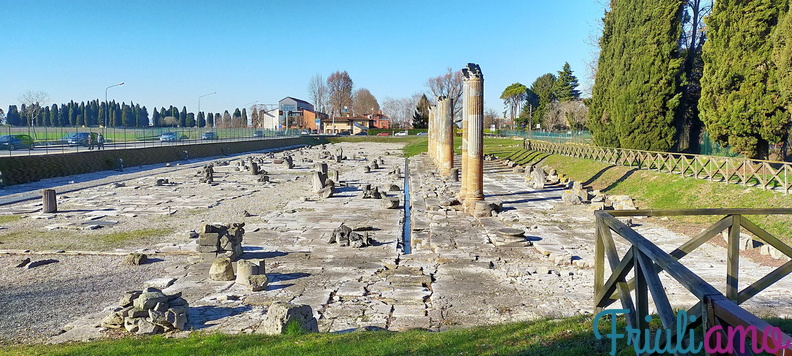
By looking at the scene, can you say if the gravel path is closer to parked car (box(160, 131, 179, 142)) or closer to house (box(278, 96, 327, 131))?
parked car (box(160, 131, 179, 142))

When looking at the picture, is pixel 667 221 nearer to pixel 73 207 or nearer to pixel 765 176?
pixel 765 176

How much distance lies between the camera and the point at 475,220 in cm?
1664

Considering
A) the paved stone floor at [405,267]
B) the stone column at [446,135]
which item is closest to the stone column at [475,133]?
the paved stone floor at [405,267]

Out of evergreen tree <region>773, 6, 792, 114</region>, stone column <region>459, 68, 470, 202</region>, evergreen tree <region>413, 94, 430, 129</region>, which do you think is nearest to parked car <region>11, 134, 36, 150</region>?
stone column <region>459, 68, 470, 202</region>

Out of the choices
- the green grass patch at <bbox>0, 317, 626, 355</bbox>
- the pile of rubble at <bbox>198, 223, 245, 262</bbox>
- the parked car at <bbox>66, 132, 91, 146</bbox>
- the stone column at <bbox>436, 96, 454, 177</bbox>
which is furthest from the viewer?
the parked car at <bbox>66, 132, 91, 146</bbox>

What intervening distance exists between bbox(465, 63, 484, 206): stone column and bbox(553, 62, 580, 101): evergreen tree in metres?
63.5

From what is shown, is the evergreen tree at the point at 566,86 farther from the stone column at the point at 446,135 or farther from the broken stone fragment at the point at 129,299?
the broken stone fragment at the point at 129,299

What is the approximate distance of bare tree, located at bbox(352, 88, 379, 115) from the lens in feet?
470

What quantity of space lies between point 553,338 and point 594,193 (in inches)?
723

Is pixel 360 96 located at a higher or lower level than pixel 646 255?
higher

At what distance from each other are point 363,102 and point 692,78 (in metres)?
119

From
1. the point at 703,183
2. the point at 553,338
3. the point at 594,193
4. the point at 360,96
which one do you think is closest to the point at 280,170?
the point at 594,193

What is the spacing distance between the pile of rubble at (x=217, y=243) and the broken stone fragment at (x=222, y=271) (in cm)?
125

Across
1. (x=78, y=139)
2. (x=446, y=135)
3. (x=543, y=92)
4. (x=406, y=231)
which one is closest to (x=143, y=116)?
(x=543, y=92)
